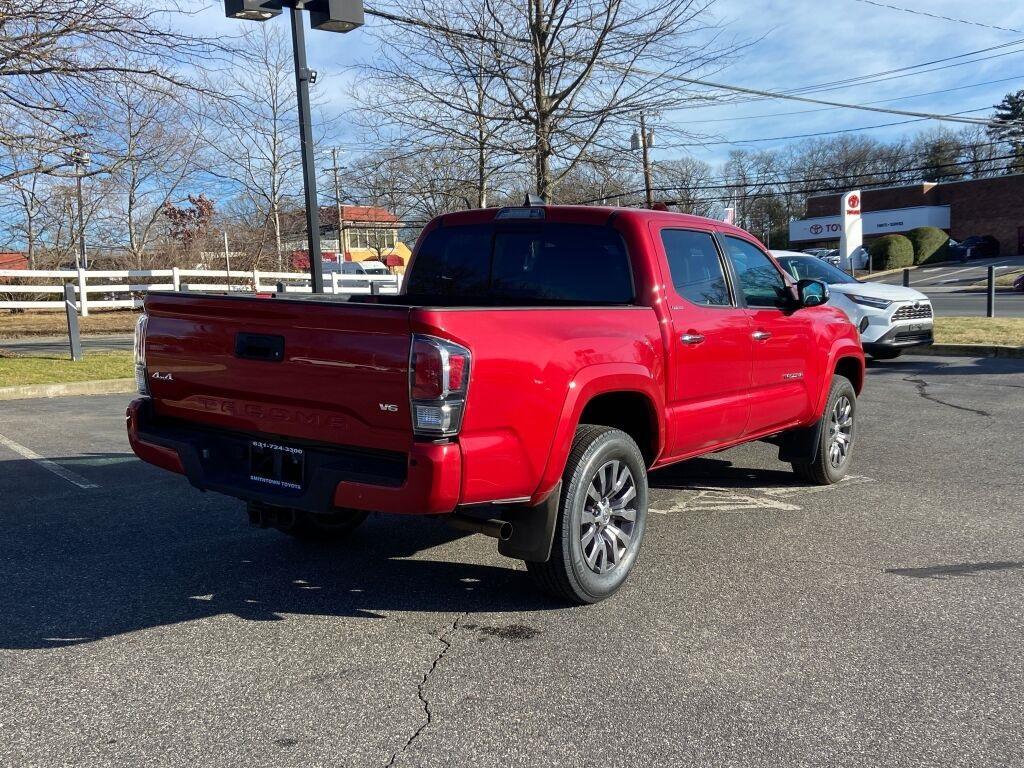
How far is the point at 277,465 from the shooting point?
Result: 150 inches

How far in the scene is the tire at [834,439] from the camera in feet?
20.8

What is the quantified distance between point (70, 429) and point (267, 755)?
7.28 m

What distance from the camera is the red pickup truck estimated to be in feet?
11.1

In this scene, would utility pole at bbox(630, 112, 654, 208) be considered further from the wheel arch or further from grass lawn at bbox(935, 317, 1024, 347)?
the wheel arch

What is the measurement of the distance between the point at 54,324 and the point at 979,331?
20909 millimetres

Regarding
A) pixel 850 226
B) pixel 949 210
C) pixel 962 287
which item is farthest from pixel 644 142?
pixel 949 210

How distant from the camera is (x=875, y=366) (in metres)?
13.6

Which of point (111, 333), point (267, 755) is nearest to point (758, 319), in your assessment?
point (267, 755)

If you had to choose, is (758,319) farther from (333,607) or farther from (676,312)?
(333,607)

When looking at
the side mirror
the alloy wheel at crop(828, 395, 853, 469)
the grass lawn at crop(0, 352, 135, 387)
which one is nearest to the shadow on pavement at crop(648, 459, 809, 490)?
the alloy wheel at crop(828, 395, 853, 469)

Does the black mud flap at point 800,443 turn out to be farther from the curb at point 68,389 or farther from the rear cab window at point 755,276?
the curb at point 68,389

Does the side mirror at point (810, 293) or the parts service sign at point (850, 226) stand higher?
the parts service sign at point (850, 226)

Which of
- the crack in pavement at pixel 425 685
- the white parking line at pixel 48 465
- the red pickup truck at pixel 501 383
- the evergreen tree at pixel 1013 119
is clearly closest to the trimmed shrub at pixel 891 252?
the evergreen tree at pixel 1013 119

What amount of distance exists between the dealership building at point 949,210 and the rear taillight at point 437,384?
5180 centimetres
